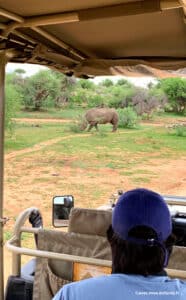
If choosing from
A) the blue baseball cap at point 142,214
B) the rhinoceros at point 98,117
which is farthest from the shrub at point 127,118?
the blue baseball cap at point 142,214

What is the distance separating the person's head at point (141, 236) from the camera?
2.92ft

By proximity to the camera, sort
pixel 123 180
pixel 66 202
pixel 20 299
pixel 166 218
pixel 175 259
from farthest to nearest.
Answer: pixel 123 180, pixel 66 202, pixel 20 299, pixel 175 259, pixel 166 218

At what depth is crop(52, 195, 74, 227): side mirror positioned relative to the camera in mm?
2430

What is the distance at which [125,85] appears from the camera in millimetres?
10492

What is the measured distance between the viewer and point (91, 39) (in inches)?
95.2

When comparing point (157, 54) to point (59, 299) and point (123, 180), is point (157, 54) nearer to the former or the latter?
point (59, 299)

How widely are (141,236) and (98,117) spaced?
914 cm

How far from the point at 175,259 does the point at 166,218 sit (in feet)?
2.06

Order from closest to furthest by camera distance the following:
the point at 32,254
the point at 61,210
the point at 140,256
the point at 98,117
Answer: the point at 140,256
the point at 32,254
the point at 61,210
the point at 98,117

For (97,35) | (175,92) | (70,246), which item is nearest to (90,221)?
(70,246)

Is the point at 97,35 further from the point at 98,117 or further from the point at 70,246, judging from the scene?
the point at 98,117

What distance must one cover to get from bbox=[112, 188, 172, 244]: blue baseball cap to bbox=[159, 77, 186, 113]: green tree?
937cm

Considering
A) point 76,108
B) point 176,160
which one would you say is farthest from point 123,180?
point 76,108

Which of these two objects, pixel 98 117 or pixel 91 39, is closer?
pixel 91 39
